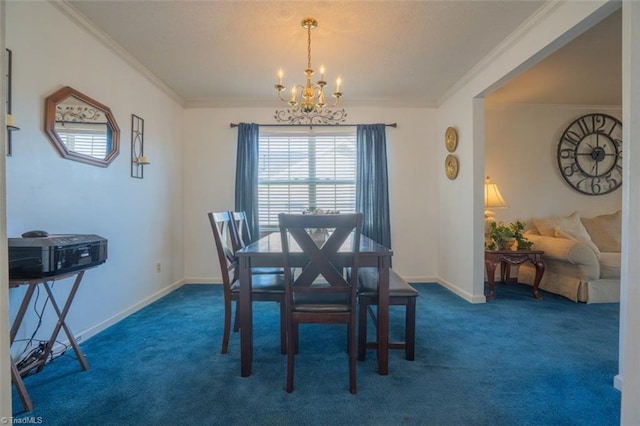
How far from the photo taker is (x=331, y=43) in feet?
8.45

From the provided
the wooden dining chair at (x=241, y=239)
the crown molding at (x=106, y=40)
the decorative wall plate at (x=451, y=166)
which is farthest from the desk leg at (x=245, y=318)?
the decorative wall plate at (x=451, y=166)

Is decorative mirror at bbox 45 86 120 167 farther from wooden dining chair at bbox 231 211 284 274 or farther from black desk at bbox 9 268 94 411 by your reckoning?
wooden dining chair at bbox 231 211 284 274

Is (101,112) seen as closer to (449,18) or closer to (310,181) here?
(310,181)

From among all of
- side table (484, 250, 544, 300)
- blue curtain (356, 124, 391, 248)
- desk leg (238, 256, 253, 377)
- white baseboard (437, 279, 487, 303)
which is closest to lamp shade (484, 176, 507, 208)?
side table (484, 250, 544, 300)

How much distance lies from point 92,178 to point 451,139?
372 cm

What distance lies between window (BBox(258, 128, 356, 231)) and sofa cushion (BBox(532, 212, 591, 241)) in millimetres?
2491

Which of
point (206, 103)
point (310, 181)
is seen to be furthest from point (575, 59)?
point (206, 103)

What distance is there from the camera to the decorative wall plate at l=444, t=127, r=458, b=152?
348 cm

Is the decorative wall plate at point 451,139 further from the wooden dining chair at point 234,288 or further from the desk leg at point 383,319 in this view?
the wooden dining chair at point 234,288

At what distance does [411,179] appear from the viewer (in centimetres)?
402

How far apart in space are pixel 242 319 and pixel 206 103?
321cm

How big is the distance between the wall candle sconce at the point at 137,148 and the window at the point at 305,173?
1.43m

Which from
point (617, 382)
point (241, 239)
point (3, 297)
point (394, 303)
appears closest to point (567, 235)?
point (617, 382)

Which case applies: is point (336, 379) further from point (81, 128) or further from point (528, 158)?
point (528, 158)
